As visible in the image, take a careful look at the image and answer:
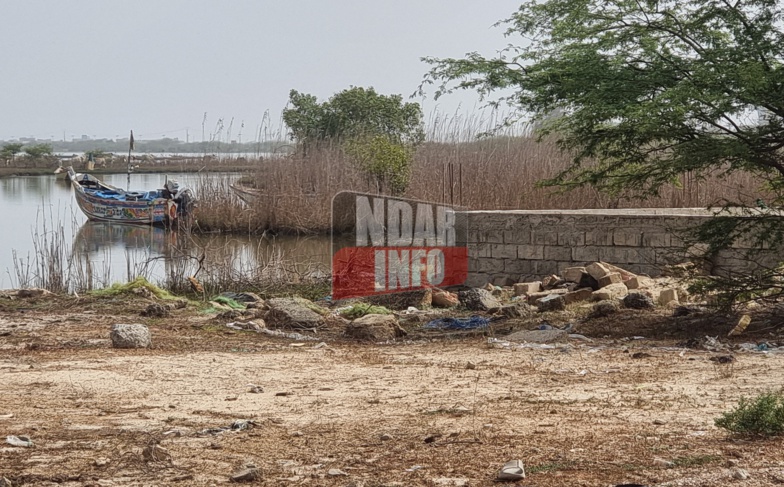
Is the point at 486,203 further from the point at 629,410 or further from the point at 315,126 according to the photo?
the point at 315,126

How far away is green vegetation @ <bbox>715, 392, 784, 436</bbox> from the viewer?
531cm

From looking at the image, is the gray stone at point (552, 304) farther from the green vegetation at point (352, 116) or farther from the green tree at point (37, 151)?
the green tree at point (37, 151)

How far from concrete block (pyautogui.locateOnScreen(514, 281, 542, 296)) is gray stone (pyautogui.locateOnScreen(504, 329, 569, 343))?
2.78 m

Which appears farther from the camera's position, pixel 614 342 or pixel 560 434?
pixel 614 342

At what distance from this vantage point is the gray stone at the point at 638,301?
10953 mm

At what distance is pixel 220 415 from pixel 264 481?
65.9 inches

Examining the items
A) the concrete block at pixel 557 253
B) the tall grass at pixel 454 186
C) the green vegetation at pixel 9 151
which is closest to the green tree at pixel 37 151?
the green vegetation at pixel 9 151

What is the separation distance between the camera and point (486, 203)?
790 inches

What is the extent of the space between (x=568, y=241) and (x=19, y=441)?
9.58 metres

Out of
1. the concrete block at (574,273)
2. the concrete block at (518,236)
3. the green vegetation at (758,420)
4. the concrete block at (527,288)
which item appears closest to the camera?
the green vegetation at (758,420)

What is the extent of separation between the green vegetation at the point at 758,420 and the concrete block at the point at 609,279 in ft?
22.7

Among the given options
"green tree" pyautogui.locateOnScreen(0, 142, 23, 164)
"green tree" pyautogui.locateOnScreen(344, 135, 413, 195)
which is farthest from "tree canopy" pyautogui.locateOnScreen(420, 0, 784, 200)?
"green tree" pyautogui.locateOnScreen(0, 142, 23, 164)

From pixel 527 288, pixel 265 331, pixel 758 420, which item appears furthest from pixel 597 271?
pixel 758 420

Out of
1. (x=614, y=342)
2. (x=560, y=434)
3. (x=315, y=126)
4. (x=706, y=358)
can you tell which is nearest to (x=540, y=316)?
(x=614, y=342)
